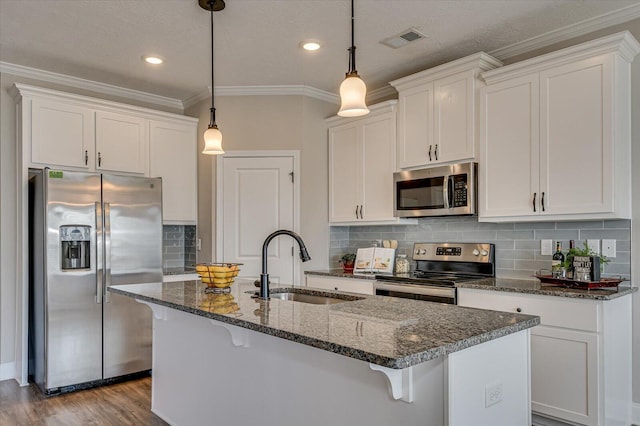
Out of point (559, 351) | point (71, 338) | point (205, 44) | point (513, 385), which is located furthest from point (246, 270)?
point (513, 385)

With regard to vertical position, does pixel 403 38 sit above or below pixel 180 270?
above

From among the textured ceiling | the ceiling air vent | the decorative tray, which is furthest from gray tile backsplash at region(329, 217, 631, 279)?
the ceiling air vent

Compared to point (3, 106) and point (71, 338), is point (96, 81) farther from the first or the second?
point (71, 338)

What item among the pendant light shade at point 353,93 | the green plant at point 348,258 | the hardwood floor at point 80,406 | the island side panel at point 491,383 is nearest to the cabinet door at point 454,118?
the green plant at point 348,258

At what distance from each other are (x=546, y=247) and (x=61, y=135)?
12.8 feet

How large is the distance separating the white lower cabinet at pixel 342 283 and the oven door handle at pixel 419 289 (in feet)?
0.35

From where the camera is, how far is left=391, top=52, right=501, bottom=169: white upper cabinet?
350cm

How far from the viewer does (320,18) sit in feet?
10.1

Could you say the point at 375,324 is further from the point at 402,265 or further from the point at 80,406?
the point at 80,406

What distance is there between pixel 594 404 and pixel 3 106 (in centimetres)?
480

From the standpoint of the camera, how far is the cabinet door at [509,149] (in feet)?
10.4

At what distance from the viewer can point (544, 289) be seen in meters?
2.84

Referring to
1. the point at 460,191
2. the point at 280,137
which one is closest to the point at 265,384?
the point at 460,191

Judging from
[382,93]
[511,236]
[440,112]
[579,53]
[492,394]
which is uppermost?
[382,93]
